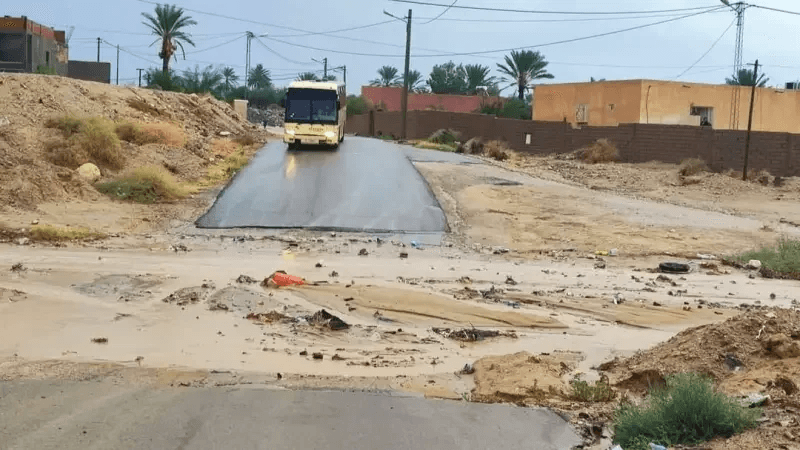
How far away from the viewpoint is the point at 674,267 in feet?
69.3

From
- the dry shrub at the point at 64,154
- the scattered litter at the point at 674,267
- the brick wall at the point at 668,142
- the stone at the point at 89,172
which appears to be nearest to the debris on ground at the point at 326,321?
the scattered litter at the point at 674,267

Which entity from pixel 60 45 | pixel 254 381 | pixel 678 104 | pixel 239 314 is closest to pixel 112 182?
pixel 239 314

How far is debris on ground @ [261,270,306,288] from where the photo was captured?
16.6 m

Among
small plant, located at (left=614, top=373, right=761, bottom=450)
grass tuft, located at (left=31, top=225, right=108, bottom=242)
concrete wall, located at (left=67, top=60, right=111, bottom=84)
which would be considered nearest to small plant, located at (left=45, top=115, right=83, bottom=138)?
grass tuft, located at (left=31, top=225, right=108, bottom=242)

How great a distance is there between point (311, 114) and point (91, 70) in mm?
52858

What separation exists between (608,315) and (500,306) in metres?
1.71

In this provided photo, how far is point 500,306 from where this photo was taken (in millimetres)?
15883

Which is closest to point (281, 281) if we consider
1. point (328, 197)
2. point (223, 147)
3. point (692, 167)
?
point (328, 197)

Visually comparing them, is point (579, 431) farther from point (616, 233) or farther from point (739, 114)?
point (739, 114)

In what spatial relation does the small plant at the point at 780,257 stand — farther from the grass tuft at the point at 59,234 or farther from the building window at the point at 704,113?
the building window at the point at 704,113

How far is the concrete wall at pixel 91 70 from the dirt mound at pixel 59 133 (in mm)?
38991

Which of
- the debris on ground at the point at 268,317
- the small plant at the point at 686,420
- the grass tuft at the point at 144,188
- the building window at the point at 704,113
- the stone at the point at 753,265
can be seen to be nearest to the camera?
the small plant at the point at 686,420

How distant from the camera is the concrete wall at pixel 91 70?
89.5m

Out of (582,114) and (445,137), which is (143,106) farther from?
(582,114)
